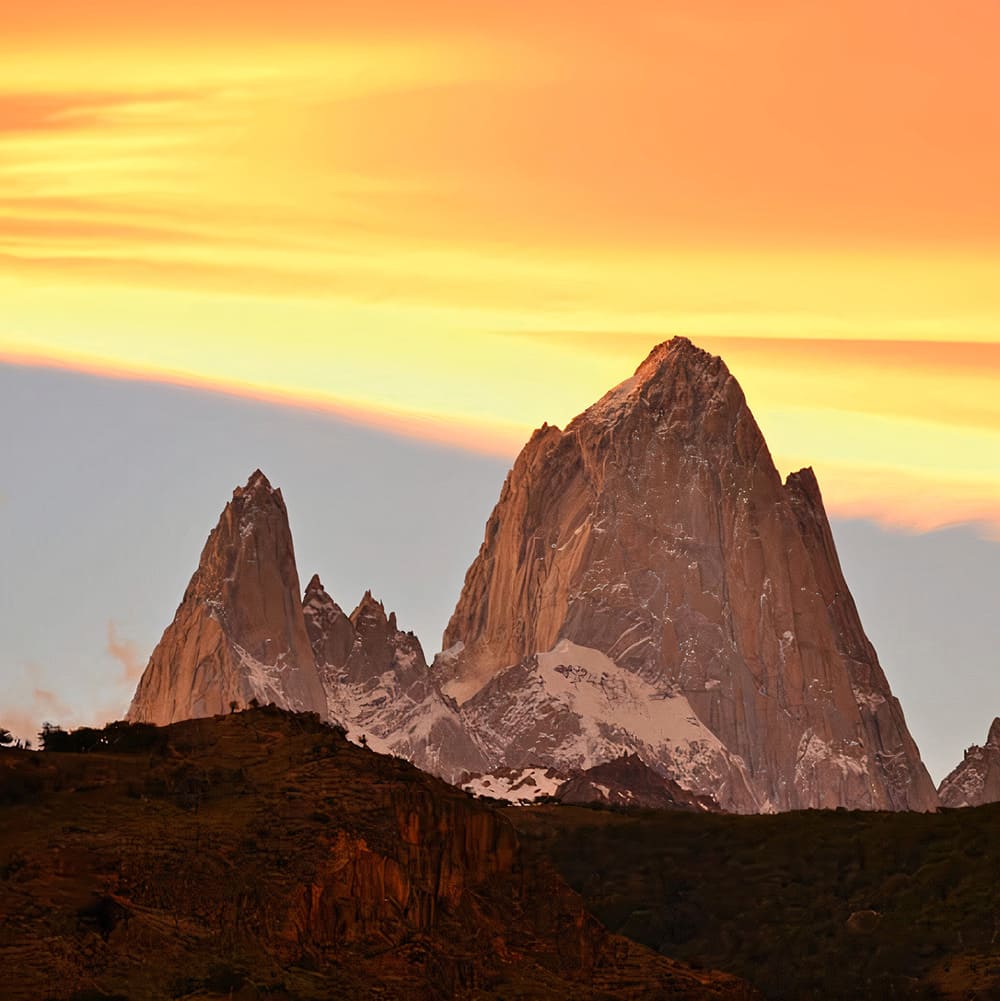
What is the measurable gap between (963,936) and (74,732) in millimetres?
59096

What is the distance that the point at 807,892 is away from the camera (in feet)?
521

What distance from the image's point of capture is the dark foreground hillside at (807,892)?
136875 mm

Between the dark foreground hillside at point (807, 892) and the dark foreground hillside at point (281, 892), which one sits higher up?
the dark foreground hillside at point (807, 892)

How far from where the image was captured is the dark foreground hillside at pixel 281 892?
74250 millimetres

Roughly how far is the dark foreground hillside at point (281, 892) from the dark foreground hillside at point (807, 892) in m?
46.7

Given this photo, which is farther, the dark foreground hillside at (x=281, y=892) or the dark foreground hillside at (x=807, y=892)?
the dark foreground hillside at (x=807, y=892)

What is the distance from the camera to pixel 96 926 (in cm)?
7512

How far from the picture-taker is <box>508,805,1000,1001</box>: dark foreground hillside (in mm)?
136875

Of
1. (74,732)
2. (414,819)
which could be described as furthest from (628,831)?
(414,819)

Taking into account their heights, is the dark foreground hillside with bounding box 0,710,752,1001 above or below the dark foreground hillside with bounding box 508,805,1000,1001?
below

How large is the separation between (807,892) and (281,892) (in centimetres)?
8488

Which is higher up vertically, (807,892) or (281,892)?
(807,892)

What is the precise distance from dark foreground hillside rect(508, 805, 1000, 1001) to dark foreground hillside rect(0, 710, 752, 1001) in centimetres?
4667

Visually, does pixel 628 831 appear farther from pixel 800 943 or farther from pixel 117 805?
pixel 117 805
